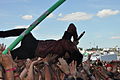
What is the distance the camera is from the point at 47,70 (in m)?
6.27

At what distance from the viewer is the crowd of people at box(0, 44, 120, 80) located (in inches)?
174

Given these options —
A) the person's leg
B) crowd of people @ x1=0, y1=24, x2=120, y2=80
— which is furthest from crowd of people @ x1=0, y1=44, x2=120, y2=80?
the person's leg

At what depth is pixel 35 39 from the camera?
26.0 feet

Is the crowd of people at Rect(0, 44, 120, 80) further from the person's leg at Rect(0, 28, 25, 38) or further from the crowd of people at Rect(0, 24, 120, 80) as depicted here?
the person's leg at Rect(0, 28, 25, 38)

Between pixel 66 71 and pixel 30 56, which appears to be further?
pixel 30 56

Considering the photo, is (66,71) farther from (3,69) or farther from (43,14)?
(3,69)

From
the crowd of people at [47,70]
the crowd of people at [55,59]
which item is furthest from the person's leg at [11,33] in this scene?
the crowd of people at [47,70]

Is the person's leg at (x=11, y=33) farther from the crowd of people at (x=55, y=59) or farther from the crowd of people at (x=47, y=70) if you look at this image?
the crowd of people at (x=47, y=70)

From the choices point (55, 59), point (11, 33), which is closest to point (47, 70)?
point (55, 59)

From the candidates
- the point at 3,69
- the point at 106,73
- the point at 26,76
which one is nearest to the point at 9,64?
Result: the point at 3,69

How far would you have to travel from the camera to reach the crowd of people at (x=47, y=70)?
4.41 meters

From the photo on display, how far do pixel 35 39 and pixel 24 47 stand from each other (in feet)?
1.12

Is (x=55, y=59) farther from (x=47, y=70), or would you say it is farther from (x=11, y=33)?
(x=11, y=33)

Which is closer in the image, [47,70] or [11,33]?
[47,70]
